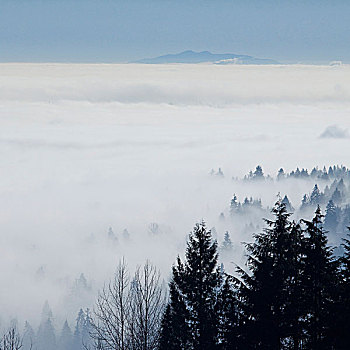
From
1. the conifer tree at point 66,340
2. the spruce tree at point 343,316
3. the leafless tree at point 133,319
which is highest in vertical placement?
the conifer tree at point 66,340

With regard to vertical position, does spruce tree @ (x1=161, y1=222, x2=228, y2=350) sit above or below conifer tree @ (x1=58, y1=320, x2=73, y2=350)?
below

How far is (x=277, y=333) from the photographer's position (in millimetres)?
19703

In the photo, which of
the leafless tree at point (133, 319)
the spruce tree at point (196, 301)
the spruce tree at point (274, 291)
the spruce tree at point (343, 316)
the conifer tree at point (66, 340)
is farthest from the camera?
the conifer tree at point (66, 340)

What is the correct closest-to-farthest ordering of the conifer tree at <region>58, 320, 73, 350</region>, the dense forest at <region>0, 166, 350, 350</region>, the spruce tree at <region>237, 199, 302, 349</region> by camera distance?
the dense forest at <region>0, 166, 350, 350</region> → the spruce tree at <region>237, 199, 302, 349</region> → the conifer tree at <region>58, 320, 73, 350</region>

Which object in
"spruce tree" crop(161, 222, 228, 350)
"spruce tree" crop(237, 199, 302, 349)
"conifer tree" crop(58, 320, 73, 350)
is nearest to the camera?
"spruce tree" crop(237, 199, 302, 349)

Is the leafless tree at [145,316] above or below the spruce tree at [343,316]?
above

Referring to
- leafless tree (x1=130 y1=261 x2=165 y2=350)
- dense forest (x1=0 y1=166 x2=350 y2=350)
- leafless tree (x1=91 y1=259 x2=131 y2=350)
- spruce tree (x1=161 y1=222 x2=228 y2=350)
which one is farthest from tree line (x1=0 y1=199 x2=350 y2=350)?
leafless tree (x1=91 y1=259 x2=131 y2=350)

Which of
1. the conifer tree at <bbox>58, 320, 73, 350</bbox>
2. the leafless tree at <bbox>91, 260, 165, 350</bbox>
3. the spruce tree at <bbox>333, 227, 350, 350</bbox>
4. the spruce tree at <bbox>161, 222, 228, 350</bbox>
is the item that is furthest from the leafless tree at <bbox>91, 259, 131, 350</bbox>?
the conifer tree at <bbox>58, 320, 73, 350</bbox>

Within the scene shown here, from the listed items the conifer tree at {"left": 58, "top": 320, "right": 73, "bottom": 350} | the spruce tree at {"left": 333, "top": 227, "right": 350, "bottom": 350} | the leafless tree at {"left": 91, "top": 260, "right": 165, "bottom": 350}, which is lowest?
the spruce tree at {"left": 333, "top": 227, "right": 350, "bottom": 350}

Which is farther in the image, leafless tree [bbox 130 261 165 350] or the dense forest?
leafless tree [bbox 130 261 165 350]

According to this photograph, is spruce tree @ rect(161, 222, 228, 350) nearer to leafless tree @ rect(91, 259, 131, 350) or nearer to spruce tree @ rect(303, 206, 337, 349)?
leafless tree @ rect(91, 259, 131, 350)

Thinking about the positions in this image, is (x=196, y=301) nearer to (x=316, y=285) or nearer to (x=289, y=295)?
(x=289, y=295)

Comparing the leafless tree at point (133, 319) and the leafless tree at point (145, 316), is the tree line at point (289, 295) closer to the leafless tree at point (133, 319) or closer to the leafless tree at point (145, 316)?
the leafless tree at point (145, 316)

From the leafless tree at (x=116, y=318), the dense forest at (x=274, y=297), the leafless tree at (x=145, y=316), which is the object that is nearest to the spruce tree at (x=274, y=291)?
the dense forest at (x=274, y=297)
